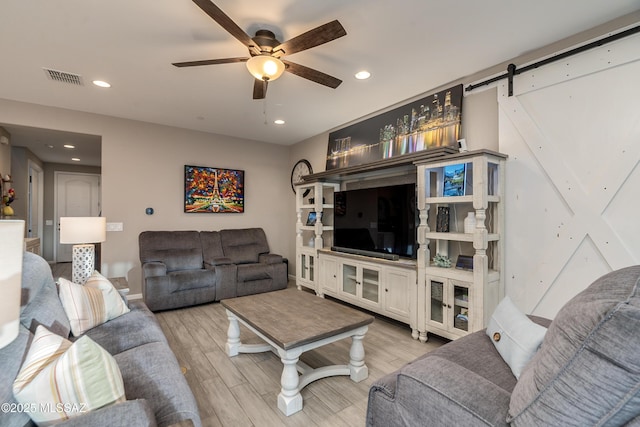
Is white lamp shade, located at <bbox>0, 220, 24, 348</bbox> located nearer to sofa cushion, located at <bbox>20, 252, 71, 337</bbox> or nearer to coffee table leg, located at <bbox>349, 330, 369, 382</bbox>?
sofa cushion, located at <bbox>20, 252, 71, 337</bbox>

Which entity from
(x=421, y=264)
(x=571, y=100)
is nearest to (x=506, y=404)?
(x=421, y=264)

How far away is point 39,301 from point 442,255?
3039 millimetres

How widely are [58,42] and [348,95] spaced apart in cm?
263

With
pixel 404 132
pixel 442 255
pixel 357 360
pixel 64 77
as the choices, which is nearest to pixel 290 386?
pixel 357 360

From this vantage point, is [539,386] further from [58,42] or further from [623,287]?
[58,42]

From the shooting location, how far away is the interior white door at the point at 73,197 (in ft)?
22.8

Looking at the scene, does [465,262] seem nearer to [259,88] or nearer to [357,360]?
[357,360]

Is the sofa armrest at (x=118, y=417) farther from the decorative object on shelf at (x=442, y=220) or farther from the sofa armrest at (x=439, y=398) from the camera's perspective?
the decorative object on shelf at (x=442, y=220)

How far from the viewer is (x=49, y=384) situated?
92cm

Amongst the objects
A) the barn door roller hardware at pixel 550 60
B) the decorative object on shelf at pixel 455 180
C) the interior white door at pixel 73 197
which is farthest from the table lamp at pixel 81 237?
the interior white door at pixel 73 197

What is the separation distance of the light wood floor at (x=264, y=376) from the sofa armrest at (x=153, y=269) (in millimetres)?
653

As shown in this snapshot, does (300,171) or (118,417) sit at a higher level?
(300,171)

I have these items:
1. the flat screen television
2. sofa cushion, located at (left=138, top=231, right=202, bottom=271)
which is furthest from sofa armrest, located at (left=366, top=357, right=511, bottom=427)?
sofa cushion, located at (left=138, top=231, right=202, bottom=271)

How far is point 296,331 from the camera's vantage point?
1.94 m
